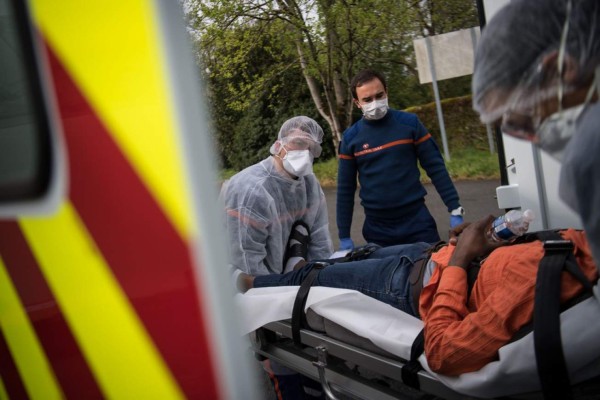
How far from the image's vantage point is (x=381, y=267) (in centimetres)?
232

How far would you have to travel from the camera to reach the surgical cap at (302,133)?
2.71 meters

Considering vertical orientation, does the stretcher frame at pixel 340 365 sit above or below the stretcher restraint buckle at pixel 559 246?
below

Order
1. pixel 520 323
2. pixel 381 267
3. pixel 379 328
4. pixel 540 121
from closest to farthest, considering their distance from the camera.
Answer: pixel 540 121
pixel 520 323
pixel 379 328
pixel 381 267

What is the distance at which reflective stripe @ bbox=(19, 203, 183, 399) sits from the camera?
892 mm

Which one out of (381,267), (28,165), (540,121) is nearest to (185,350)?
(28,165)

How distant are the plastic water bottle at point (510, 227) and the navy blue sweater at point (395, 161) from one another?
2.39 ft

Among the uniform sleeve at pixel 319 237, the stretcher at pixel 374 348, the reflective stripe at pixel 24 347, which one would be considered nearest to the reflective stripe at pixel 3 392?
the reflective stripe at pixel 24 347

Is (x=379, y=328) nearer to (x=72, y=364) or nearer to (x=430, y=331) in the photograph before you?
(x=430, y=331)

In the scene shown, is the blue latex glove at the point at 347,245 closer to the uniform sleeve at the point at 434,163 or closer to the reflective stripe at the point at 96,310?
the uniform sleeve at the point at 434,163

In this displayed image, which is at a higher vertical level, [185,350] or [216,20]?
[216,20]

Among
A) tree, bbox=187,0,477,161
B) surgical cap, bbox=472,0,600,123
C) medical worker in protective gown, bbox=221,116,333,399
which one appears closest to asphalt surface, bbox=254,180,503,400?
tree, bbox=187,0,477,161

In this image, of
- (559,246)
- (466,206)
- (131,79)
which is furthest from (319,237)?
(466,206)

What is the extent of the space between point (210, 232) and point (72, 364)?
1.37 ft

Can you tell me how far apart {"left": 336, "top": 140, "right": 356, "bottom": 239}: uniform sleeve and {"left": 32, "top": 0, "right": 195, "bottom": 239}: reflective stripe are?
2247 millimetres
